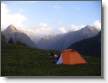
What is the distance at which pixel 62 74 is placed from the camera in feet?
4.60

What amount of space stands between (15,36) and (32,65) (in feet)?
0.74

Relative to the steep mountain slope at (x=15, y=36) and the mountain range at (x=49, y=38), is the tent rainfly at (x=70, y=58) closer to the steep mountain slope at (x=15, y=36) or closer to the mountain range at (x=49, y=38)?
the mountain range at (x=49, y=38)

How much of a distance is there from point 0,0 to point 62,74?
0.65 m

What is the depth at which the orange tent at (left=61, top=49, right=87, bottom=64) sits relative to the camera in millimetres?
1402

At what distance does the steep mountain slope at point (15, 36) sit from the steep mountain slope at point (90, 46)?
0.28 m

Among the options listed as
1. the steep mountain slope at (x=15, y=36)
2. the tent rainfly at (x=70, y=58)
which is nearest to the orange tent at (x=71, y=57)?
the tent rainfly at (x=70, y=58)

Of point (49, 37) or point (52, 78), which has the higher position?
point (49, 37)

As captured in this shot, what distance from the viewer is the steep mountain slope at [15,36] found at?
4.64ft

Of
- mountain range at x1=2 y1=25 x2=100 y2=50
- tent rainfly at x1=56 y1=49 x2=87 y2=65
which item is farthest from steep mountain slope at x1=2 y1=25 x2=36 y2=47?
tent rainfly at x1=56 y1=49 x2=87 y2=65

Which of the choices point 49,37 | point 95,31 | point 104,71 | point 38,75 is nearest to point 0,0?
point 49,37

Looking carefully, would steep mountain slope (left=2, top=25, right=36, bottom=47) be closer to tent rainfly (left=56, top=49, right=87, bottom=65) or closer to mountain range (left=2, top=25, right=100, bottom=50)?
mountain range (left=2, top=25, right=100, bottom=50)

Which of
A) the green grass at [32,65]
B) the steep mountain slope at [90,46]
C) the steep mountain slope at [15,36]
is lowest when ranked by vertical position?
the green grass at [32,65]

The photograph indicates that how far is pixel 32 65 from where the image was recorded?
4.63 feet

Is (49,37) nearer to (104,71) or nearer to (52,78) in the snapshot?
(52,78)
